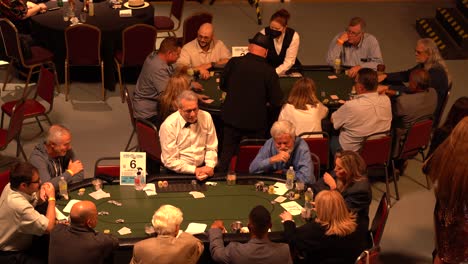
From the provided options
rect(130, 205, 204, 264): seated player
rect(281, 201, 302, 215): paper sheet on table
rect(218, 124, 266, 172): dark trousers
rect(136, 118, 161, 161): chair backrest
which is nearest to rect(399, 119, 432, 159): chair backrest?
rect(218, 124, 266, 172): dark trousers

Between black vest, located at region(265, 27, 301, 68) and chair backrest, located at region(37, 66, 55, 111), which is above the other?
black vest, located at region(265, 27, 301, 68)

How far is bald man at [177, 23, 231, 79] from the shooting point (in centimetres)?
790

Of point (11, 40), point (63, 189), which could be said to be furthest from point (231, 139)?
point (11, 40)

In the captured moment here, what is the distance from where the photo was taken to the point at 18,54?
8617 mm

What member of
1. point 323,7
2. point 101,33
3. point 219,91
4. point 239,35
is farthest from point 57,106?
point 323,7

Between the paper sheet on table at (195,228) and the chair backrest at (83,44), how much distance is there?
4.05m

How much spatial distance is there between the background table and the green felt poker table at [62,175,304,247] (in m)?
3.71

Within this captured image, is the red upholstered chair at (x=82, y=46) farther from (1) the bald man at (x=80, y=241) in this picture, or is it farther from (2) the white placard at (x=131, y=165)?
(1) the bald man at (x=80, y=241)

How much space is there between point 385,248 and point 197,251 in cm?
231

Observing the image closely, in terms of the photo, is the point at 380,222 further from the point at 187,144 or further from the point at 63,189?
the point at 63,189

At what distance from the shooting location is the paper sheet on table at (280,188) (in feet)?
18.9

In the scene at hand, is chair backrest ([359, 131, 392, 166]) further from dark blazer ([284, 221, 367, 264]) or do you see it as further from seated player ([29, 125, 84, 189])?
seated player ([29, 125, 84, 189])

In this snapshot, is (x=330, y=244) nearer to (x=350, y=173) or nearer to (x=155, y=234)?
→ (x=350, y=173)

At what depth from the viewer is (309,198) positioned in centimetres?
555
